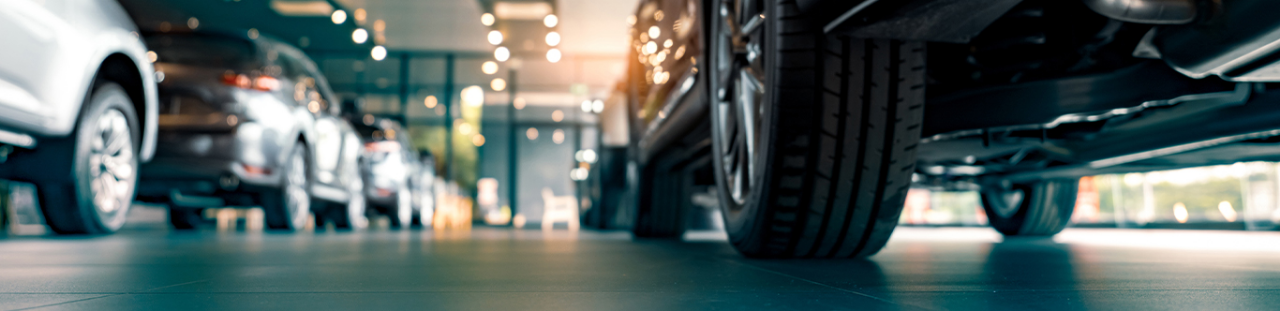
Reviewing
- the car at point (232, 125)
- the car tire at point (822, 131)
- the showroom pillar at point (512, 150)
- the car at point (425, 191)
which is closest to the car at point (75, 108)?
the car at point (232, 125)

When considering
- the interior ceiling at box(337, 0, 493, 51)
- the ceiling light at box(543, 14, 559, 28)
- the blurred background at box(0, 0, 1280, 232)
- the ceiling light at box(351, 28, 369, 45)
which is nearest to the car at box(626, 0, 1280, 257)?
the blurred background at box(0, 0, 1280, 232)

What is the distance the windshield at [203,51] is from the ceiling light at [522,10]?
27.8 feet

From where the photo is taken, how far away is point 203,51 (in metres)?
4.84

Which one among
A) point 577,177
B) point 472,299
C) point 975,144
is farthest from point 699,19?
point 577,177

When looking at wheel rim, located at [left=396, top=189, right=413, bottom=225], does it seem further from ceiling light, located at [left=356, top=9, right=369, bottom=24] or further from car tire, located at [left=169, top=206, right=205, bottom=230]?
ceiling light, located at [left=356, top=9, right=369, bottom=24]

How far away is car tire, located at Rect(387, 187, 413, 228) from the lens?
9454 millimetres

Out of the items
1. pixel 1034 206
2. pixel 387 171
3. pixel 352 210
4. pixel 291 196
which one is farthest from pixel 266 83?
pixel 387 171

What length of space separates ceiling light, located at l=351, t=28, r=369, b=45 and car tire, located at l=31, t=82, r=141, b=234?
11724 mm

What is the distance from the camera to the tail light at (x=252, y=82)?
468 cm

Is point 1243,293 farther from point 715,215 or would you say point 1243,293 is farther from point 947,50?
point 715,215

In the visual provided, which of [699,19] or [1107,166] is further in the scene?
[1107,166]

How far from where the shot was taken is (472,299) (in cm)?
109

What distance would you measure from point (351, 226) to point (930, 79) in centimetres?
667

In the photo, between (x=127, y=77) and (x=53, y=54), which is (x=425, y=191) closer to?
(x=127, y=77)
